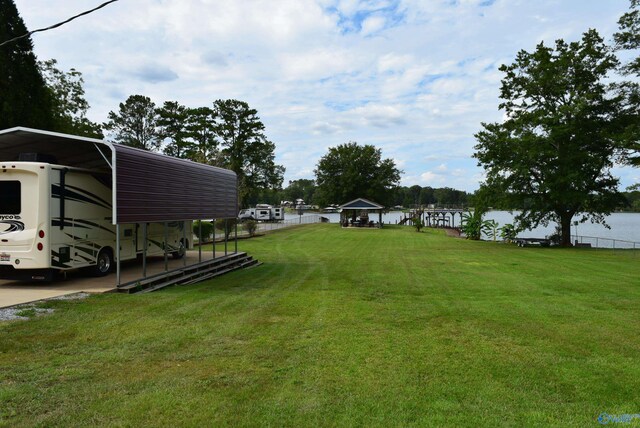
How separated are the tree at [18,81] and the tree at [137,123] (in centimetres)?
3492

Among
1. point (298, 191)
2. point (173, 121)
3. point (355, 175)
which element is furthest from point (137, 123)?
point (298, 191)

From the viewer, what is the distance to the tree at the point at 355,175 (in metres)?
66.1

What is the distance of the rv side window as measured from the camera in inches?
386

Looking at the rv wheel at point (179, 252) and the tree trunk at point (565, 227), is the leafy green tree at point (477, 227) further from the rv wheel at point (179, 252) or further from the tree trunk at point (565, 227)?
the rv wheel at point (179, 252)

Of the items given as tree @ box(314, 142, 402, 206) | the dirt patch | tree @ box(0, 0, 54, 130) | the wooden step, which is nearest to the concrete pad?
the dirt patch

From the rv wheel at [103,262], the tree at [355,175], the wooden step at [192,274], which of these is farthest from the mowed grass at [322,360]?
the tree at [355,175]

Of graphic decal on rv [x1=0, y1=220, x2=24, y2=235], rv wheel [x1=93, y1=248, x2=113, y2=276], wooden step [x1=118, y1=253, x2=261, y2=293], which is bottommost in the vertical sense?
wooden step [x1=118, y1=253, x2=261, y2=293]

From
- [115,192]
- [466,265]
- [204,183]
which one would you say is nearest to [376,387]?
[115,192]

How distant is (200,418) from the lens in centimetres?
372

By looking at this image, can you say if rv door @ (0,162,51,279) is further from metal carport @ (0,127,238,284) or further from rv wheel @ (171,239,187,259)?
rv wheel @ (171,239,187,259)

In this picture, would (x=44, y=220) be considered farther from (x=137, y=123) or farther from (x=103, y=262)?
(x=137, y=123)

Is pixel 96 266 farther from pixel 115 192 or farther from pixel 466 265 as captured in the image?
pixel 466 265

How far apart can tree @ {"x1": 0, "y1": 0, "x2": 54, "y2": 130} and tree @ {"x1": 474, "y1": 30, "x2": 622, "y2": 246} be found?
28.3 meters

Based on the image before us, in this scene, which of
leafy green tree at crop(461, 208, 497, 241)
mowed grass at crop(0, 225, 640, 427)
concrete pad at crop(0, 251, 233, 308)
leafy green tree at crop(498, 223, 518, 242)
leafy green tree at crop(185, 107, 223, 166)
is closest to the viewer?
mowed grass at crop(0, 225, 640, 427)
